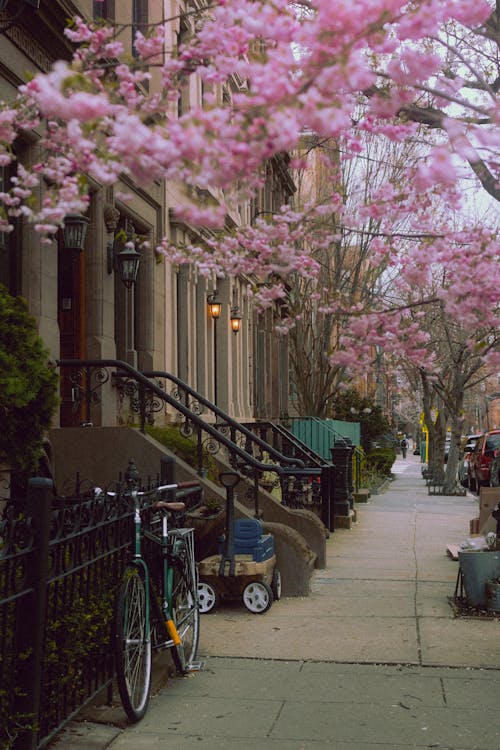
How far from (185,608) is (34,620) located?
2417mm

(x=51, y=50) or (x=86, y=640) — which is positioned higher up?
(x=51, y=50)

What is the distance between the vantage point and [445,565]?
510 inches

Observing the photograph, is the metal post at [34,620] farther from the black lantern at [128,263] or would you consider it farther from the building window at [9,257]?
the black lantern at [128,263]

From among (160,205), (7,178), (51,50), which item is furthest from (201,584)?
(160,205)

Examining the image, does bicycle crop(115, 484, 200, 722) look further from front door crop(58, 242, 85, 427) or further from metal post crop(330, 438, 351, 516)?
metal post crop(330, 438, 351, 516)

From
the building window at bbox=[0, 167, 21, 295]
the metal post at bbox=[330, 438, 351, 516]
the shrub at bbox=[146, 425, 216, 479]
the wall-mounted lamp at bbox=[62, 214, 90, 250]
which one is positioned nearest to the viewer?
the building window at bbox=[0, 167, 21, 295]

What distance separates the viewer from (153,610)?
259 inches

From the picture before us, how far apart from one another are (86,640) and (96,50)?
356 cm

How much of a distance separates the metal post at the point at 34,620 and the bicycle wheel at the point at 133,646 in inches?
26.4

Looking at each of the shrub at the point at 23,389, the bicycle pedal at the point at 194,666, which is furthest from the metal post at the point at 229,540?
the bicycle pedal at the point at 194,666

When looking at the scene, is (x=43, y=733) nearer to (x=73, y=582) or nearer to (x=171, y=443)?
(x=73, y=582)

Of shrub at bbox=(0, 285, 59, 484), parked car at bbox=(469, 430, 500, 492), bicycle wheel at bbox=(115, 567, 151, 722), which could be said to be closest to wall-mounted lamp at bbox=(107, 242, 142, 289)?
shrub at bbox=(0, 285, 59, 484)

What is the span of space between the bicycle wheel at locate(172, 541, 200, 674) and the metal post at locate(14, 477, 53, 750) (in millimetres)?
1940

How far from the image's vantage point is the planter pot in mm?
9680
